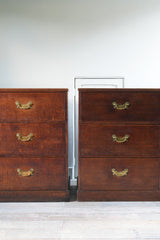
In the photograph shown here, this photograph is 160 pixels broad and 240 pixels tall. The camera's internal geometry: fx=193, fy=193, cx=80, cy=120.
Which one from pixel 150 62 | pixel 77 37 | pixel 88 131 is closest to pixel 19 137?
pixel 88 131

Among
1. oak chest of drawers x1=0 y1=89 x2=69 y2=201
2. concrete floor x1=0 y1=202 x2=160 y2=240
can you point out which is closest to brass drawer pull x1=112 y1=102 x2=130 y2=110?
oak chest of drawers x1=0 y1=89 x2=69 y2=201

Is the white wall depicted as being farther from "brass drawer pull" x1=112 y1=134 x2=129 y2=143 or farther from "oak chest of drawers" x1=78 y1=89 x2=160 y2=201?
"brass drawer pull" x1=112 y1=134 x2=129 y2=143

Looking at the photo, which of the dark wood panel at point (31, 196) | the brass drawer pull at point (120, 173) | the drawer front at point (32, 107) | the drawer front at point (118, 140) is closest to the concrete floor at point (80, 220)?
the dark wood panel at point (31, 196)

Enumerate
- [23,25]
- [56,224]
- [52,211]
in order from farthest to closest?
[23,25] < [52,211] < [56,224]

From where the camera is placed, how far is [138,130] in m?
1.25

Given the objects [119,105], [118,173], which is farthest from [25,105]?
[118,173]

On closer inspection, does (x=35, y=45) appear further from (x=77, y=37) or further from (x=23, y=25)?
(x=77, y=37)

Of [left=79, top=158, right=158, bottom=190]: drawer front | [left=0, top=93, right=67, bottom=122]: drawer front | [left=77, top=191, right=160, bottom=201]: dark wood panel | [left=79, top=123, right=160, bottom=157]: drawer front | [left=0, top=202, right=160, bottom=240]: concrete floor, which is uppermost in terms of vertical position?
[left=0, top=93, right=67, bottom=122]: drawer front

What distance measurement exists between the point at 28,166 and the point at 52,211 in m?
0.31

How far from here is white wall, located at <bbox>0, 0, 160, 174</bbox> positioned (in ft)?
5.32

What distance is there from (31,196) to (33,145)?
0.34m

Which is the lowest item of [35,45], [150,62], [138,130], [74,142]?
[74,142]

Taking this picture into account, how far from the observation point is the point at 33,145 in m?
1.25

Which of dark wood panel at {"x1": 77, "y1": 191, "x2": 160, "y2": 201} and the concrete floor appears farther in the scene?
dark wood panel at {"x1": 77, "y1": 191, "x2": 160, "y2": 201}
